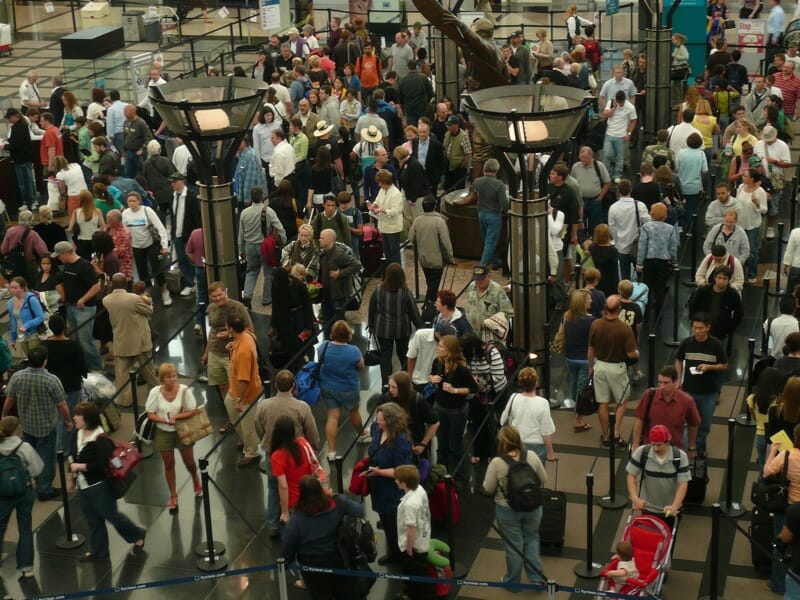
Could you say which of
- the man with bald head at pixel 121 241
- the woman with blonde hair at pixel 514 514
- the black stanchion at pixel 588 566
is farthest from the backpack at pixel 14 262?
the black stanchion at pixel 588 566

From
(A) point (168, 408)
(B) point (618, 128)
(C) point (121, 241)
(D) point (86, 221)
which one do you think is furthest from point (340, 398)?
(B) point (618, 128)

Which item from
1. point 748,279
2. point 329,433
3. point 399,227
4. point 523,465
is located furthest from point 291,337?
point 748,279

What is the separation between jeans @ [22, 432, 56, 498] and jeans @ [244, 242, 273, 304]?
468 cm

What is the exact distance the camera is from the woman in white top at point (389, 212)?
17.2 metres

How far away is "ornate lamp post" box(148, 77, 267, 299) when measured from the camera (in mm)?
14227

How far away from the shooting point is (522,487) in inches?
410

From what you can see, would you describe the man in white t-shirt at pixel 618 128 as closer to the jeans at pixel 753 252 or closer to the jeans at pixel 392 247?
the jeans at pixel 753 252

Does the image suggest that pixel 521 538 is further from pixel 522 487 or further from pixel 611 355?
pixel 611 355

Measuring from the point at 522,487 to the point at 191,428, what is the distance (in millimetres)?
3392

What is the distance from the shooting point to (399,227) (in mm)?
17547

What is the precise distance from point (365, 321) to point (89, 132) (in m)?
7.24

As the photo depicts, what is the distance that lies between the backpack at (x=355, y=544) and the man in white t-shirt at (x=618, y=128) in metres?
12.2

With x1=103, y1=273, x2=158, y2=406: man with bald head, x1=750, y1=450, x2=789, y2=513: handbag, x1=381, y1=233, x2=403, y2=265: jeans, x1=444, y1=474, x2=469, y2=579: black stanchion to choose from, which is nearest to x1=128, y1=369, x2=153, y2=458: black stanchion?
x1=103, y1=273, x2=158, y2=406: man with bald head

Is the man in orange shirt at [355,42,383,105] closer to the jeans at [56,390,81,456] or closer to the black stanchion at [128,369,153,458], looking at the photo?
the black stanchion at [128,369,153,458]
